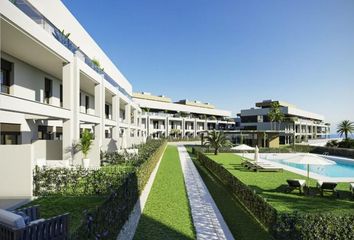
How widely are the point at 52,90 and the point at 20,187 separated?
1203cm

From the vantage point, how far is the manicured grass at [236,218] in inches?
358

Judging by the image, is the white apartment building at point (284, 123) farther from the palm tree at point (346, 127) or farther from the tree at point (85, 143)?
the tree at point (85, 143)

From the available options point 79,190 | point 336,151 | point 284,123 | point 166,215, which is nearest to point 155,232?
point 166,215

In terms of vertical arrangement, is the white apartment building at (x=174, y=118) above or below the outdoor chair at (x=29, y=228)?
above

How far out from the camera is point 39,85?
2036cm

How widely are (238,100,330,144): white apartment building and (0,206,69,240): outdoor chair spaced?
56351 mm

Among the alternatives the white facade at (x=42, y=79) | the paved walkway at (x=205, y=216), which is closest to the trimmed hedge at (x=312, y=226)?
the paved walkway at (x=205, y=216)

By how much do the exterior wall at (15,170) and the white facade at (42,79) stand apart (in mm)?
330

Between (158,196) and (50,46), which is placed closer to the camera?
(158,196)

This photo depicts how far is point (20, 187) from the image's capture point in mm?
11875

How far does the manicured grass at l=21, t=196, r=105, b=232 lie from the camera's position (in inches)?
395

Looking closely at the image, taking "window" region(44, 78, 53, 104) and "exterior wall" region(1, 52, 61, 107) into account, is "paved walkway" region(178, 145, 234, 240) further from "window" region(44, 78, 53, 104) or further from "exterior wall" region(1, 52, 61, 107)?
"window" region(44, 78, 53, 104)

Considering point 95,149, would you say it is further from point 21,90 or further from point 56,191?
point 56,191

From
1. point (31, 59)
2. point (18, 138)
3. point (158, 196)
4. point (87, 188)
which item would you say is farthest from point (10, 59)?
point (158, 196)
